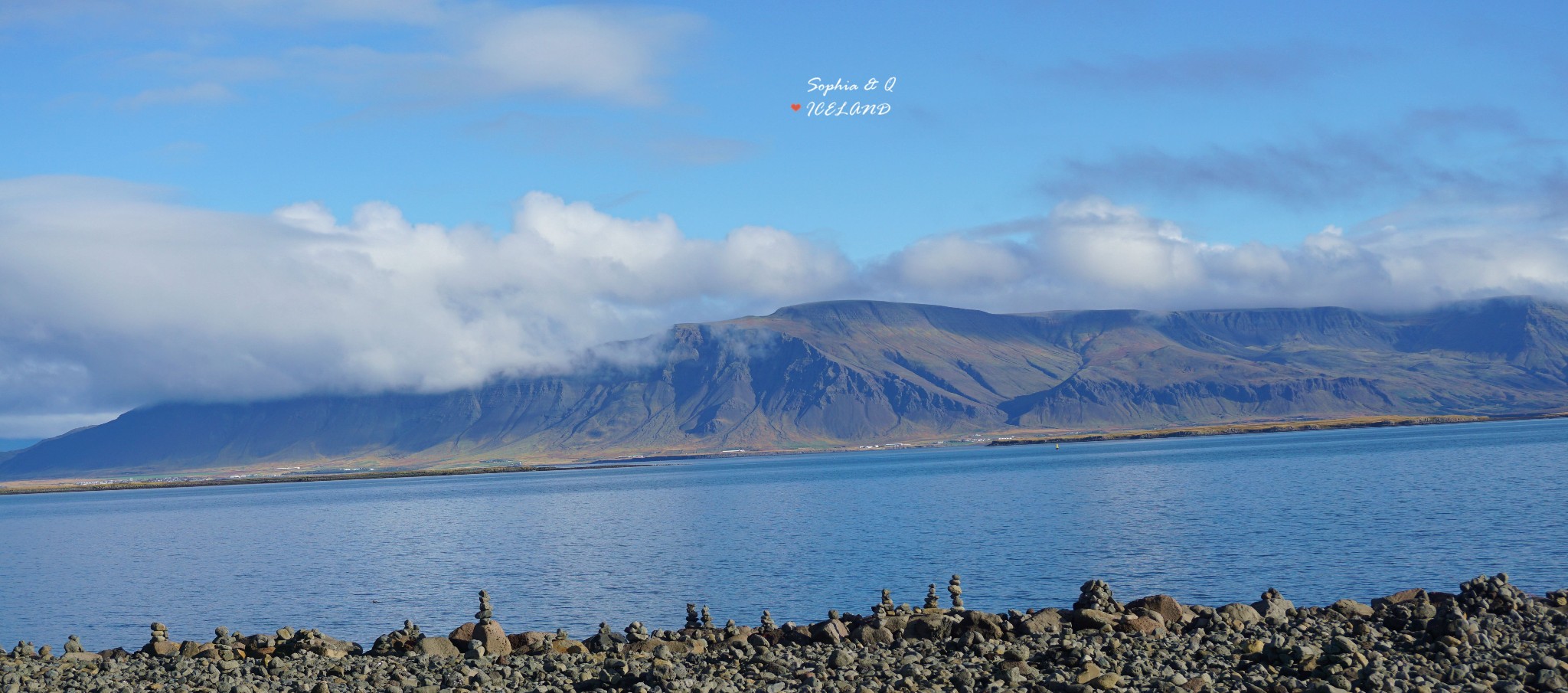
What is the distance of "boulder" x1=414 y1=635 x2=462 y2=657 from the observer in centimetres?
3319

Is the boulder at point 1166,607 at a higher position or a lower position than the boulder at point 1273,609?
higher

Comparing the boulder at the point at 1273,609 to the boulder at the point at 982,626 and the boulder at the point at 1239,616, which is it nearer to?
the boulder at the point at 1239,616

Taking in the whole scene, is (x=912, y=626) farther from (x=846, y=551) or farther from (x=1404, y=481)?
(x=1404, y=481)

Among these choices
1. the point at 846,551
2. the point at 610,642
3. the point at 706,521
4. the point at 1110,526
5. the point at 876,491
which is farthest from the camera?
the point at 876,491

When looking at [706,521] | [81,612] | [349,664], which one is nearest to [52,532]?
[706,521]

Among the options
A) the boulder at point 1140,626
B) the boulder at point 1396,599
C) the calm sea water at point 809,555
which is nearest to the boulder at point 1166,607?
the boulder at point 1140,626

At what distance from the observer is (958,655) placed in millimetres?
28516

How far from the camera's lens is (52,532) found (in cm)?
14938

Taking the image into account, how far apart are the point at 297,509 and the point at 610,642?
164175mm

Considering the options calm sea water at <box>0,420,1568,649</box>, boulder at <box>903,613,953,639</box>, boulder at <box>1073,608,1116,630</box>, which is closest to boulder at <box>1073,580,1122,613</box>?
boulder at <box>1073,608,1116,630</box>

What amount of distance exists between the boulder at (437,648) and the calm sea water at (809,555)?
11572 millimetres

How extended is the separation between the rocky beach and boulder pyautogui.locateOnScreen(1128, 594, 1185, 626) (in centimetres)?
6

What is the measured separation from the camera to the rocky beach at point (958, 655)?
24.6 m

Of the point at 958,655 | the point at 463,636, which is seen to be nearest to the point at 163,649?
the point at 463,636
